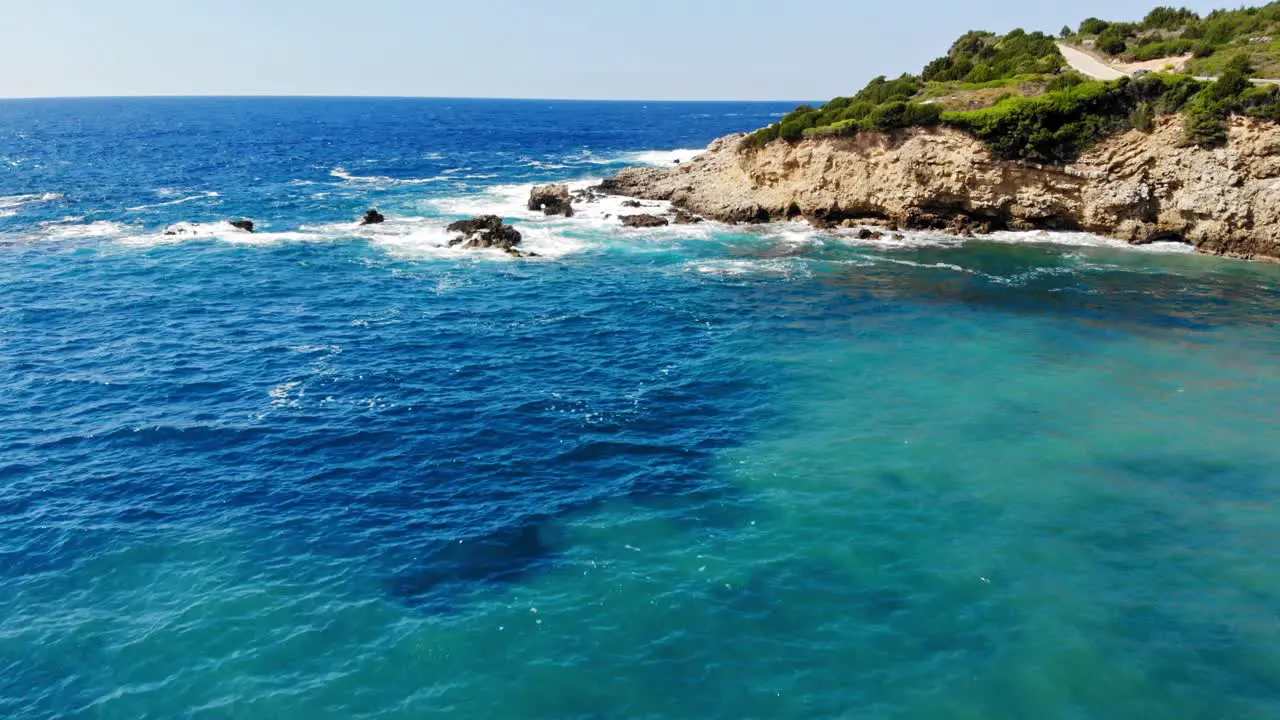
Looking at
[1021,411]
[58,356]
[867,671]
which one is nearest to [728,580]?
[867,671]

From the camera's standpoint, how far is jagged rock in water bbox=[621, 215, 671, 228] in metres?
76.9

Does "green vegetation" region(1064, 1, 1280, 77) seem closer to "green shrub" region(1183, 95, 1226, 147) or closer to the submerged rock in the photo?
"green shrub" region(1183, 95, 1226, 147)

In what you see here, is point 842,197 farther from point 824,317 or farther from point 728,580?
point 728,580

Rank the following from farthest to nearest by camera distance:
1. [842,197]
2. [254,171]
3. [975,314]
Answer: [254,171]
[842,197]
[975,314]

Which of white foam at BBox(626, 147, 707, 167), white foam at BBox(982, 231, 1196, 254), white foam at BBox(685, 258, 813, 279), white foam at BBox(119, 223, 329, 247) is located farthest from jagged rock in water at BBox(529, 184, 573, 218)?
white foam at BBox(982, 231, 1196, 254)

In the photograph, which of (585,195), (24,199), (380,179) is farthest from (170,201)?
(585,195)

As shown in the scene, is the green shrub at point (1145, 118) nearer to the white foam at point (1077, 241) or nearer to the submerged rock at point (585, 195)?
the white foam at point (1077, 241)

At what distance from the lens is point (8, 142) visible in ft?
540

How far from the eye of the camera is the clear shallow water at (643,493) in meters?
20.0

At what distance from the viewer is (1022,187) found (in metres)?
66.9

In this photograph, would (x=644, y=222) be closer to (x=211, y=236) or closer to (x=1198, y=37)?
(x=211, y=236)

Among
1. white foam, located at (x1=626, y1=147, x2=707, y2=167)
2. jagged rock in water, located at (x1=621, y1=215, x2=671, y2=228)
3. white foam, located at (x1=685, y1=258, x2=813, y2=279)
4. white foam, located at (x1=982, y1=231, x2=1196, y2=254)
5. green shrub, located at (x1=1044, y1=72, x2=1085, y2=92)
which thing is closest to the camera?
white foam, located at (x1=685, y1=258, x2=813, y2=279)

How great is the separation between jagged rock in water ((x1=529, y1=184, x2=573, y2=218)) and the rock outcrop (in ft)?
42.7

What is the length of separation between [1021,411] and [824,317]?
52.8 ft
